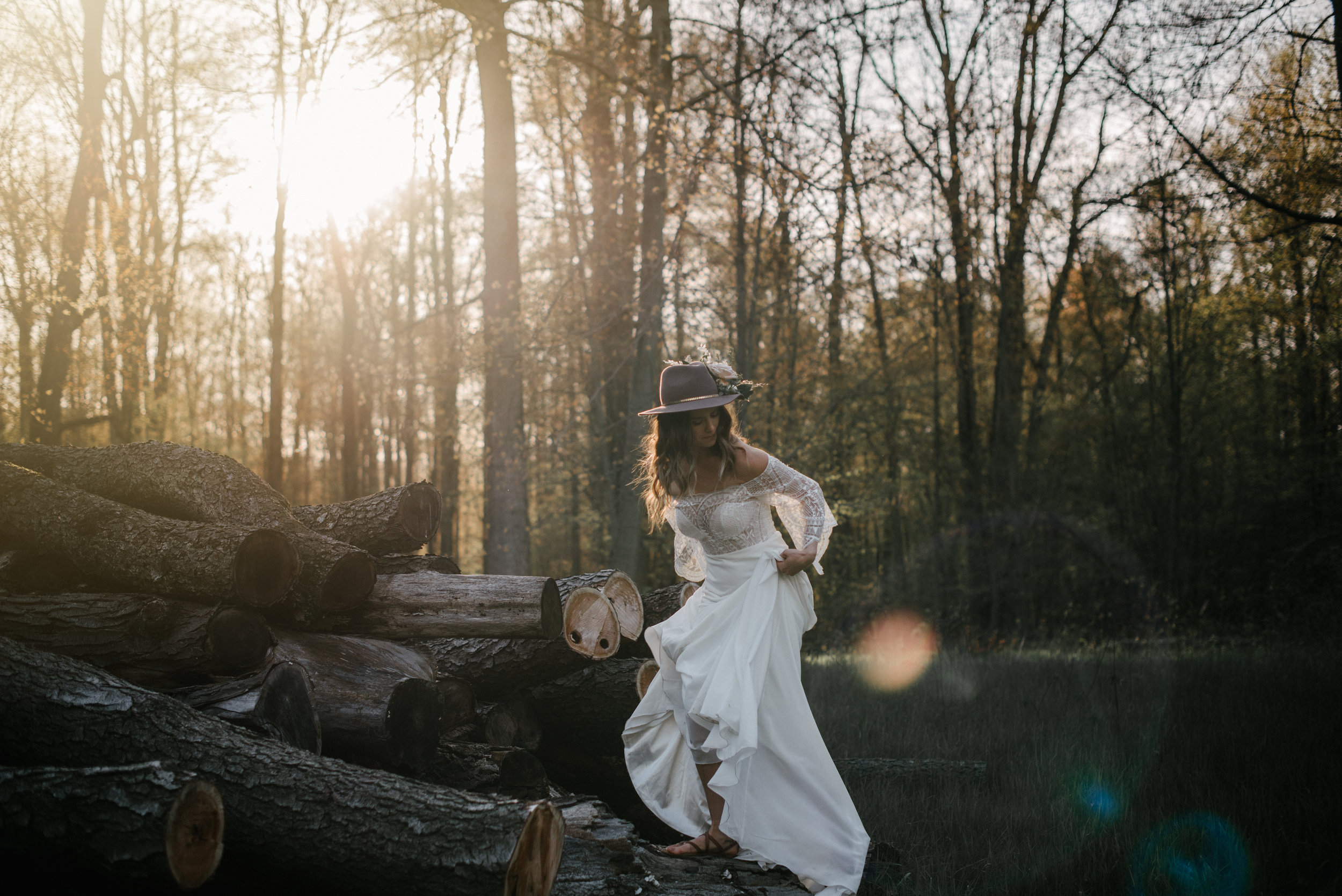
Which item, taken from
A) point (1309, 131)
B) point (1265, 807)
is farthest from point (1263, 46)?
point (1265, 807)

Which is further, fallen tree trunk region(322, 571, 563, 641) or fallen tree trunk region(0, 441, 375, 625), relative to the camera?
fallen tree trunk region(322, 571, 563, 641)

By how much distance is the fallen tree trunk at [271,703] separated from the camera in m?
3.95

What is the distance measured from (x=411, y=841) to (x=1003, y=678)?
654cm

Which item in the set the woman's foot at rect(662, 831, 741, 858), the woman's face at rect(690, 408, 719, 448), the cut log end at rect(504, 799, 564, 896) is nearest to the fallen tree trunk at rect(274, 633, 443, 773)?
the woman's foot at rect(662, 831, 741, 858)

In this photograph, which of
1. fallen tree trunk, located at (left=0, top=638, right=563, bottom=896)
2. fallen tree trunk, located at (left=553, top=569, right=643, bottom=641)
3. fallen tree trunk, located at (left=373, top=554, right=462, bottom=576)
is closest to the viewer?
fallen tree trunk, located at (left=0, top=638, right=563, bottom=896)

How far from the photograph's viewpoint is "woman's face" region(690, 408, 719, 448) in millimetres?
4320

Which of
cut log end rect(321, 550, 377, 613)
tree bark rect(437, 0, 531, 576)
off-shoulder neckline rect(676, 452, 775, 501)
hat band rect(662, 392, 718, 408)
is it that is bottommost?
cut log end rect(321, 550, 377, 613)

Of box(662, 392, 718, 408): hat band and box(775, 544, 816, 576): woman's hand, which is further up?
box(662, 392, 718, 408): hat band

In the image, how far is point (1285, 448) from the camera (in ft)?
49.4

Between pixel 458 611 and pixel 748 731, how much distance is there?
192 centimetres

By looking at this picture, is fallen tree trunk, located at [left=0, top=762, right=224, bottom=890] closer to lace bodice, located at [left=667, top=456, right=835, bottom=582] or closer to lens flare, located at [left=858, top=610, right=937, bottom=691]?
lace bodice, located at [left=667, top=456, right=835, bottom=582]

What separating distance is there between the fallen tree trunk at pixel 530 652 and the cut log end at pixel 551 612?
0.06 meters

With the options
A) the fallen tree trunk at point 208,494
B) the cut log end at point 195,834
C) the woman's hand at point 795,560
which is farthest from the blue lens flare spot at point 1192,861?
the fallen tree trunk at point 208,494

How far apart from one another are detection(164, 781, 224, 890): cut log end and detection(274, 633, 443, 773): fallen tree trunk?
1198mm
